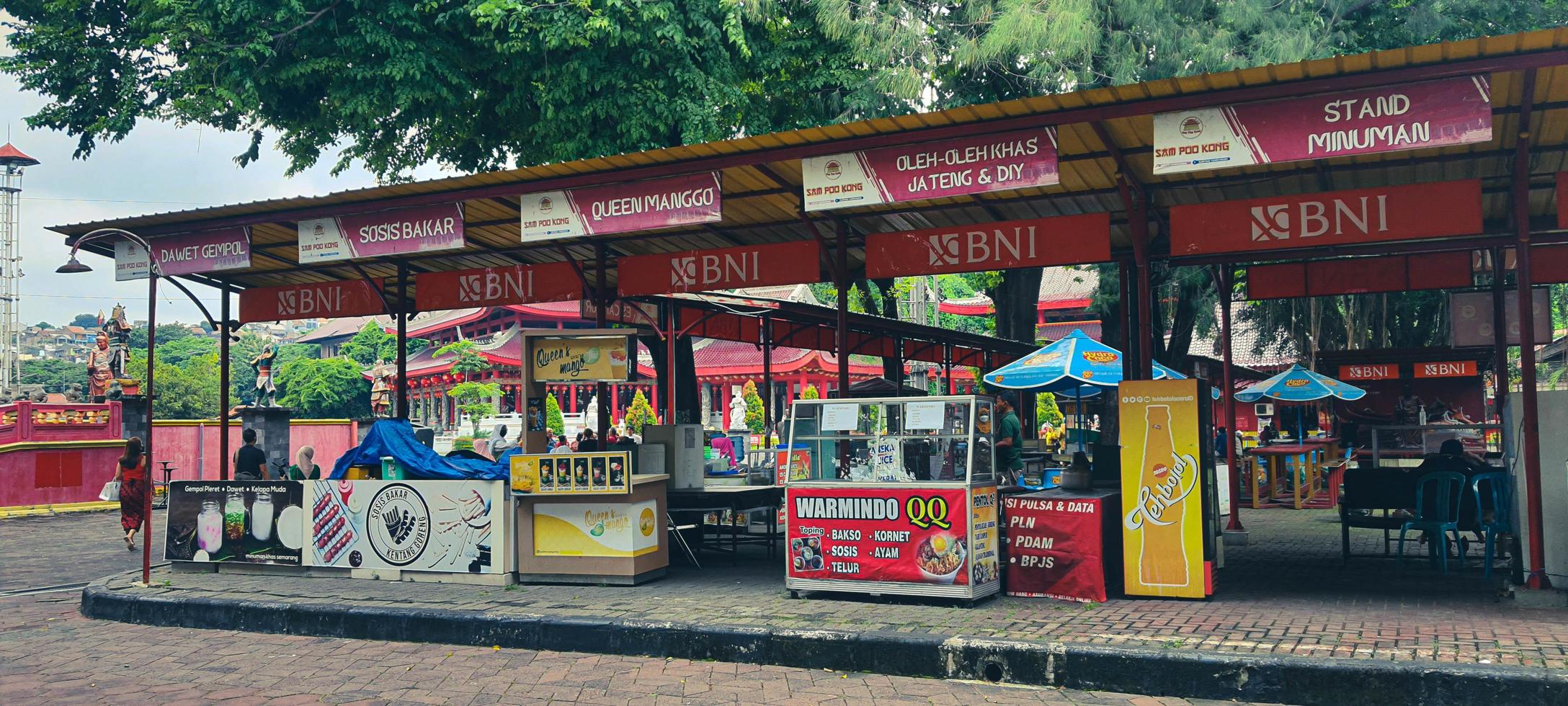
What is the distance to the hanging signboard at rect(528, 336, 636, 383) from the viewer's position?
34.2 feet

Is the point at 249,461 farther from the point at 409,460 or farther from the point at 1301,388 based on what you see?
the point at 1301,388

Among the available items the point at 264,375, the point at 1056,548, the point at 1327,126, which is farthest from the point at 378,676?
the point at 264,375

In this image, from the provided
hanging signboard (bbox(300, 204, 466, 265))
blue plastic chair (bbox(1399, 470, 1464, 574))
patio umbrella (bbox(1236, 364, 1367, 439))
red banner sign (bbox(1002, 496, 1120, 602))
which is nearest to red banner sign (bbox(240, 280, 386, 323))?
hanging signboard (bbox(300, 204, 466, 265))

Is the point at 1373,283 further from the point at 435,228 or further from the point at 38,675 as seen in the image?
the point at 38,675

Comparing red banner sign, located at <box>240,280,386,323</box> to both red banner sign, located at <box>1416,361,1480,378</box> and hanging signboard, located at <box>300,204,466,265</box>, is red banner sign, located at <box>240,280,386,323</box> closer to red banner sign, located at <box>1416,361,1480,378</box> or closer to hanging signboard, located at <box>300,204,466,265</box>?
hanging signboard, located at <box>300,204,466,265</box>

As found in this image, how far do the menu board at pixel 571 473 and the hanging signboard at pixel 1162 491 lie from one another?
4.02 metres

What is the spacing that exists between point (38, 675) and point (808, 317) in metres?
A: 14.1

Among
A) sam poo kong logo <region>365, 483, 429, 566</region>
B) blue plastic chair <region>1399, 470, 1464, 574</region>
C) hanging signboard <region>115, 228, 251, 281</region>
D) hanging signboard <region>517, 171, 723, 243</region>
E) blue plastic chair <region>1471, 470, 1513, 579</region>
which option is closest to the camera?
blue plastic chair <region>1471, 470, 1513, 579</region>

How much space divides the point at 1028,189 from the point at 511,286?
6285 millimetres

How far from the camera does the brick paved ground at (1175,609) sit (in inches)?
263

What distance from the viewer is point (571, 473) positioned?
9617 mm

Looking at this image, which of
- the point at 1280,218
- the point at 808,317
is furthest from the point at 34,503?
the point at 1280,218

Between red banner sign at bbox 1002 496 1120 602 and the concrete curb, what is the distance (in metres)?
1.69

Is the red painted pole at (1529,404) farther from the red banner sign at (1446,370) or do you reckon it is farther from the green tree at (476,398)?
the green tree at (476,398)
